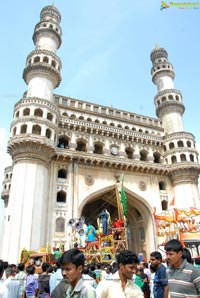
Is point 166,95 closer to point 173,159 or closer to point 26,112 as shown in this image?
point 173,159

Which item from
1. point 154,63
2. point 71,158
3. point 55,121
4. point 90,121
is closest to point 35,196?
point 71,158

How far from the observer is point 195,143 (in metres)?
28.8

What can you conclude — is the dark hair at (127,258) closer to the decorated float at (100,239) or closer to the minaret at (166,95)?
the decorated float at (100,239)

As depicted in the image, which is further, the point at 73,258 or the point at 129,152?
the point at 129,152

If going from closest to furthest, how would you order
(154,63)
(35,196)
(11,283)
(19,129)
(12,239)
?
1. (11,283)
2. (12,239)
3. (35,196)
4. (19,129)
5. (154,63)

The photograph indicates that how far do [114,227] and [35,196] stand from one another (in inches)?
252

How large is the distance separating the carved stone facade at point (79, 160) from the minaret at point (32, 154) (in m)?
0.07

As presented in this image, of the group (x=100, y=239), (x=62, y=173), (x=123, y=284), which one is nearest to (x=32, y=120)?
(x=62, y=173)

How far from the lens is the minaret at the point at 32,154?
18.4 meters

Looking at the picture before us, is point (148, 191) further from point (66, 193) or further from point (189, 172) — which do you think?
point (66, 193)

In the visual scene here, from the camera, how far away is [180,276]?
10.6 ft

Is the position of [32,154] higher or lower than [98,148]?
lower

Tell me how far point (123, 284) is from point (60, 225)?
61.0ft

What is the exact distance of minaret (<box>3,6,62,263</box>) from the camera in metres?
18.4
